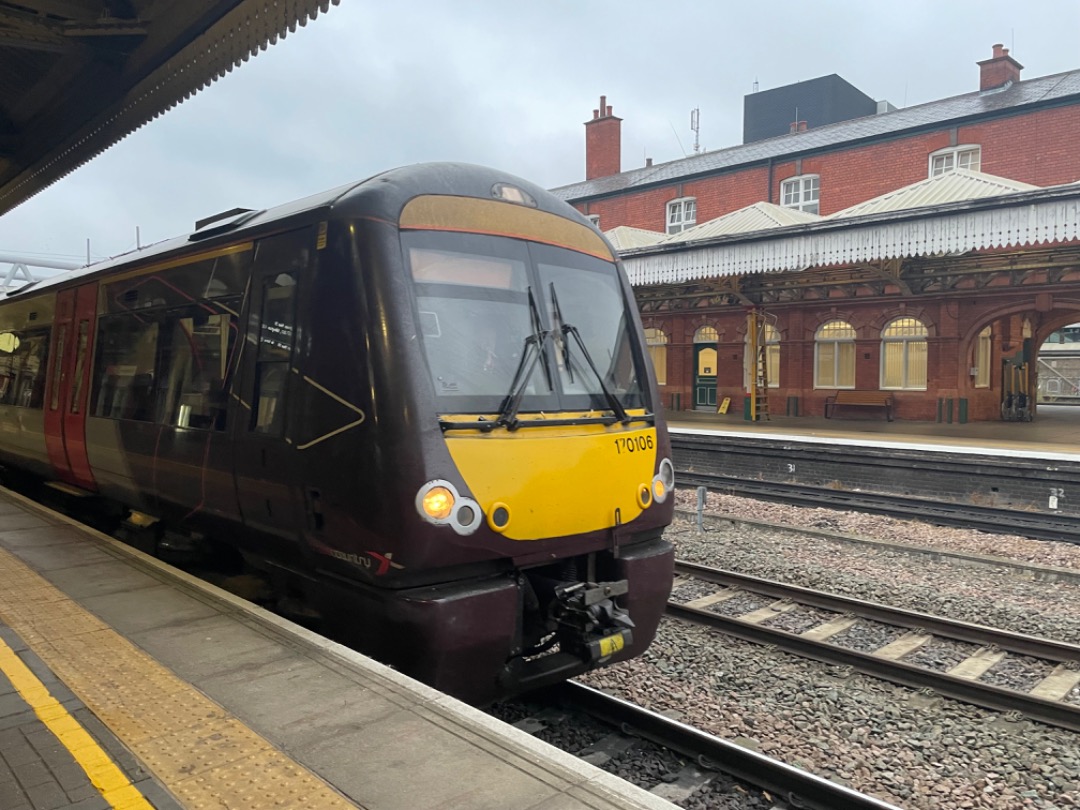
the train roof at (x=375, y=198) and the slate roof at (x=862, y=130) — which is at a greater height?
the slate roof at (x=862, y=130)

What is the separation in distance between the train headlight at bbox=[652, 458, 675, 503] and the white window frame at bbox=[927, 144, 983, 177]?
2347cm

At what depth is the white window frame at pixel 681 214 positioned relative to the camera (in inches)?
1226

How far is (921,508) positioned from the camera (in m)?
11.9

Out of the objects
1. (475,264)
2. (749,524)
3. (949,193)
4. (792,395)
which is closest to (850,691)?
(475,264)

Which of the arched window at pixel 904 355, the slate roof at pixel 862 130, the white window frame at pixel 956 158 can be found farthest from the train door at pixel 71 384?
the slate roof at pixel 862 130

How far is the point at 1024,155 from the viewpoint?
22781mm

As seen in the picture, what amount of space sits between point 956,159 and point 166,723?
27.4 metres

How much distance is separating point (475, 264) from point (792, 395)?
73.2ft

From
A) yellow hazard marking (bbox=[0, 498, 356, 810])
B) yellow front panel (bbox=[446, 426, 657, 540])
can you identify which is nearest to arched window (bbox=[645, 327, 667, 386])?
yellow front panel (bbox=[446, 426, 657, 540])

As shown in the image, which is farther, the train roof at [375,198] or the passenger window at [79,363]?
the passenger window at [79,363]

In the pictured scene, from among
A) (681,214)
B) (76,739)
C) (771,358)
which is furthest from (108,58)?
(681,214)

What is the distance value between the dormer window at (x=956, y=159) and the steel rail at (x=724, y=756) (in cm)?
2443

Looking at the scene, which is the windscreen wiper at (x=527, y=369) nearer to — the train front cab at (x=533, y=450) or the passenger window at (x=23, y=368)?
the train front cab at (x=533, y=450)

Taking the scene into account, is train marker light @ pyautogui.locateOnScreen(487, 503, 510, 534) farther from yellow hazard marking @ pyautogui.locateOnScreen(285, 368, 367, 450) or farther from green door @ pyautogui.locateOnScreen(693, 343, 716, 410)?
green door @ pyautogui.locateOnScreen(693, 343, 716, 410)
